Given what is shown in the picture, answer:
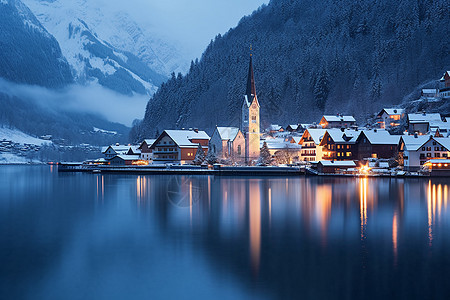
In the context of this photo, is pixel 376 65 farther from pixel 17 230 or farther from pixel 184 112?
pixel 17 230

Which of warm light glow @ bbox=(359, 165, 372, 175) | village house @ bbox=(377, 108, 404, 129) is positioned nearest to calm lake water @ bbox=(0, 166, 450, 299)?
warm light glow @ bbox=(359, 165, 372, 175)

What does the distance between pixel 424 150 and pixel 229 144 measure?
37348 mm

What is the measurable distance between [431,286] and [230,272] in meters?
8.02

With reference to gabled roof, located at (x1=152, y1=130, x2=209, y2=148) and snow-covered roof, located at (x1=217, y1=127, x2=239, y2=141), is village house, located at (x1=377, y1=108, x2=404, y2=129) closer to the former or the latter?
snow-covered roof, located at (x1=217, y1=127, x2=239, y2=141)

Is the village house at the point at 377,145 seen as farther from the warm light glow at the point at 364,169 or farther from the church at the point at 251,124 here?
the church at the point at 251,124

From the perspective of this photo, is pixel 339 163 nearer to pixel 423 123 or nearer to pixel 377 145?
pixel 377 145

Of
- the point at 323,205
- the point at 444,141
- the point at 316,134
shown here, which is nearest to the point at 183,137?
the point at 316,134

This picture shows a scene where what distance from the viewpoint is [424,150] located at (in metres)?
76.9

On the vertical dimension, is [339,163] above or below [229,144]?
below

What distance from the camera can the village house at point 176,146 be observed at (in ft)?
333

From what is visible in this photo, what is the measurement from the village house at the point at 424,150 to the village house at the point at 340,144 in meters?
14.5

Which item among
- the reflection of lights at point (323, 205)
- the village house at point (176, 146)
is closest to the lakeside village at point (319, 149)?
the village house at point (176, 146)

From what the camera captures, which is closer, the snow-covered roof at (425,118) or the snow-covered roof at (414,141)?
the snow-covered roof at (414,141)

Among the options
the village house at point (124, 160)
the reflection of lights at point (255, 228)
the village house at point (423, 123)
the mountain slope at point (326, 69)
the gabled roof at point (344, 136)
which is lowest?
the reflection of lights at point (255, 228)
